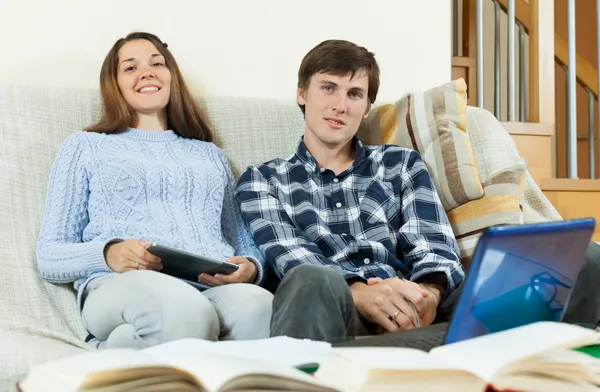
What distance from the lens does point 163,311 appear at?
1490mm

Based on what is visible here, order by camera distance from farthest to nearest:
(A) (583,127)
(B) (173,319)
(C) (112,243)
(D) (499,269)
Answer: (A) (583,127)
(C) (112,243)
(B) (173,319)
(D) (499,269)

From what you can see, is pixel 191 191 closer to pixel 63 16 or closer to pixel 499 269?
pixel 63 16

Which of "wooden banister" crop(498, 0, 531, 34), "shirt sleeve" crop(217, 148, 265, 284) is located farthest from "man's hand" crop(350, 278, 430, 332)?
"wooden banister" crop(498, 0, 531, 34)

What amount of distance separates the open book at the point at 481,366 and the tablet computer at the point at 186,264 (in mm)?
756

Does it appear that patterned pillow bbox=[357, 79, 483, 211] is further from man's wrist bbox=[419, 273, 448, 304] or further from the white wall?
the white wall

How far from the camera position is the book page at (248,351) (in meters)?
0.78

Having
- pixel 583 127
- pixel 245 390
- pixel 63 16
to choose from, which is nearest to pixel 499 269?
pixel 245 390

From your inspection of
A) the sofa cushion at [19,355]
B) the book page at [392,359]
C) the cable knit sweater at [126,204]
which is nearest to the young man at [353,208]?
the cable knit sweater at [126,204]

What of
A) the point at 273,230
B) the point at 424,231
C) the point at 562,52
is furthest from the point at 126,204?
the point at 562,52

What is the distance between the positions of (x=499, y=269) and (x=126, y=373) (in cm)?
44

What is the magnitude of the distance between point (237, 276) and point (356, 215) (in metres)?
0.32

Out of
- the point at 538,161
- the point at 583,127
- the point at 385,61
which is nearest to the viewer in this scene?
the point at 385,61

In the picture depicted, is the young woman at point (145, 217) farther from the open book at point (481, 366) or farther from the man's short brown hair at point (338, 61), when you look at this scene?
the open book at point (481, 366)

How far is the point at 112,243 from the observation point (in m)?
1.68
